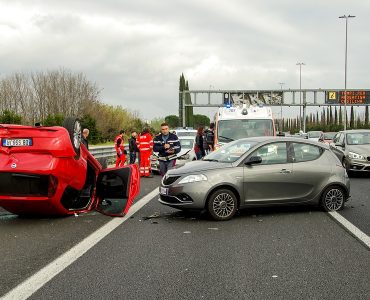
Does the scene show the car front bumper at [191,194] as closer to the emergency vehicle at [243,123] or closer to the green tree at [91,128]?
the emergency vehicle at [243,123]

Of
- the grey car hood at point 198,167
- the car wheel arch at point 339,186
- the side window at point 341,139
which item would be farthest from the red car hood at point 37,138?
the side window at point 341,139

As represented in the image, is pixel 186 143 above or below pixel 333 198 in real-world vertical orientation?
above

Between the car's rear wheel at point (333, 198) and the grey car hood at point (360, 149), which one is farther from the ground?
the grey car hood at point (360, 149)

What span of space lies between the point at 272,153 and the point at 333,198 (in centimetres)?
150

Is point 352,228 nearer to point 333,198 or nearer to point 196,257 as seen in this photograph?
point 333,198

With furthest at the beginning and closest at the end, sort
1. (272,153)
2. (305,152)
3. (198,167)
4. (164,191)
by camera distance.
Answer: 1. (305,152)
2. (272,153)
3. (164,191)
4. (198,167)

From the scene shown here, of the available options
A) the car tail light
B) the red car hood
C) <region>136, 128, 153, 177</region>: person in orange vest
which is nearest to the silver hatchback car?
the car tail light

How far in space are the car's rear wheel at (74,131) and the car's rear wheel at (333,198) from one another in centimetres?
454

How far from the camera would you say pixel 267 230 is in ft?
25.8

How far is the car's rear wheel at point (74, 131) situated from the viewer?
27.2 ft

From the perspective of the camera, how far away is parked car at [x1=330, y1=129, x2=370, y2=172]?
16.3 m

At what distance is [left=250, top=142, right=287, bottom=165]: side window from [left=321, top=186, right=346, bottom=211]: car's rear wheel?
1.06m

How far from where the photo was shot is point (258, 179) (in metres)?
8.90

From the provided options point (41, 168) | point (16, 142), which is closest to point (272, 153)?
point (41, 168)
